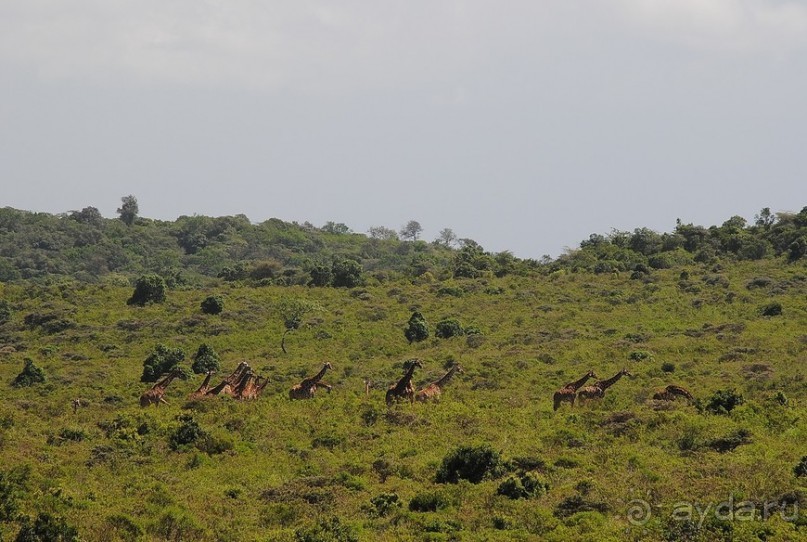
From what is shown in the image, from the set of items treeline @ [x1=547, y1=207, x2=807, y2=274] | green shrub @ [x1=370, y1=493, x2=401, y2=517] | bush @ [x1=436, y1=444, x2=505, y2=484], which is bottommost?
green shrub @ [x1=370, y1=493, x2=401, y2=517]

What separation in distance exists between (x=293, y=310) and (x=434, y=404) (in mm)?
36311

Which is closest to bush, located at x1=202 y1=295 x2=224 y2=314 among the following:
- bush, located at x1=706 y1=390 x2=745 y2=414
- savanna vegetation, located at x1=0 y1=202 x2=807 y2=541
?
savanna vegetation, located at x1=0 y1=202 x2=807 y2=541

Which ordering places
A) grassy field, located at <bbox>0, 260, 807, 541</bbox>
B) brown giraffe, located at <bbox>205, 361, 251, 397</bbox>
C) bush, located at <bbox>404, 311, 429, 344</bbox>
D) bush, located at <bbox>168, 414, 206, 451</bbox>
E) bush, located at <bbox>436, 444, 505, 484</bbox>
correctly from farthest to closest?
bush, located at <bbox>404, 311, 429, 344</bbox> < brown giraffe, located at <bbox>205, 361, 251, 397</bbox> < bush, located at <bbox>168, 414, 206, 451</bbox> < bush, located at <bbox>436, 444, 505, 484</bbox> < grassy field, located at <bbox>0, 260, 807, 541</bbox>

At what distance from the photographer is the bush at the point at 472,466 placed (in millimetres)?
26438

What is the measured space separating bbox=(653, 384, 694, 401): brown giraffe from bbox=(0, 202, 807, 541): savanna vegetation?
294 mm

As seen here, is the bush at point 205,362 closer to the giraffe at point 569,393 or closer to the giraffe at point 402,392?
the giraffe at point 402,392

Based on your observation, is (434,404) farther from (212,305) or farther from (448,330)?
(212,305)

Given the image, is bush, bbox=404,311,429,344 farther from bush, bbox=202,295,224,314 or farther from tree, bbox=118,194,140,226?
tree, bbox=118,194,140,226

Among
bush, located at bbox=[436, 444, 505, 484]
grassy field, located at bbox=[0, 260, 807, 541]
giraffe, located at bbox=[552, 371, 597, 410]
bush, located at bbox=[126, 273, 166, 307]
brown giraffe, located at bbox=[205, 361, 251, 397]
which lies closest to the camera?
grassy field, located at bbox=[0, 260, 807, 541]

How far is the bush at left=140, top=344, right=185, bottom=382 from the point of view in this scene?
52.7m

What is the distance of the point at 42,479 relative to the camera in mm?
25859

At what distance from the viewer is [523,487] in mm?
24594

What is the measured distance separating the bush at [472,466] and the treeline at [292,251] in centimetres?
6022

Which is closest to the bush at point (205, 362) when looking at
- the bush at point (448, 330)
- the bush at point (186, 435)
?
the bush at point (448, 330)
